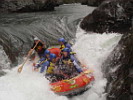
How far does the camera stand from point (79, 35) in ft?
34.8

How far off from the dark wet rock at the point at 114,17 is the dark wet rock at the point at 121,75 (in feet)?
14.2

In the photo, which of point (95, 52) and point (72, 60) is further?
point (95, 52)

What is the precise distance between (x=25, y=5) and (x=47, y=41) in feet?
26.4

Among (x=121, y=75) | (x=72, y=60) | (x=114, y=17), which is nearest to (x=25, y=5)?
(x=114, y=17)

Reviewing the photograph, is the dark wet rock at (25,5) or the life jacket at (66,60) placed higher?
the dark wet rock at (25,5)

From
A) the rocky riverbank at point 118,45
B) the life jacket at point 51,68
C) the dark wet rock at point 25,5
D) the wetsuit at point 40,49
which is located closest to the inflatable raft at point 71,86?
the life jacket at point 51,68

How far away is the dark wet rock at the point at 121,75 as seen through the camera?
4.73 meters

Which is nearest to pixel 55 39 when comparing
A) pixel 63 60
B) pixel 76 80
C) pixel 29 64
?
pixel 29 64

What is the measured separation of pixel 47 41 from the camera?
33.5ft

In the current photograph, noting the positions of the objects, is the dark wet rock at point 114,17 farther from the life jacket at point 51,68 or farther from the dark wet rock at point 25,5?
the dark wet rock at point 25,5

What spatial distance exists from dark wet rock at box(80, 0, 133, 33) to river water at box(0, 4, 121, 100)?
2.09 feet

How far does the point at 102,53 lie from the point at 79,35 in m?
3.04

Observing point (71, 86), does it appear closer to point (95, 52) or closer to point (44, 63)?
point (44, 63)

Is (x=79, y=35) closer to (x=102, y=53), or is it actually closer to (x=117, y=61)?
(x=102, y=53)
